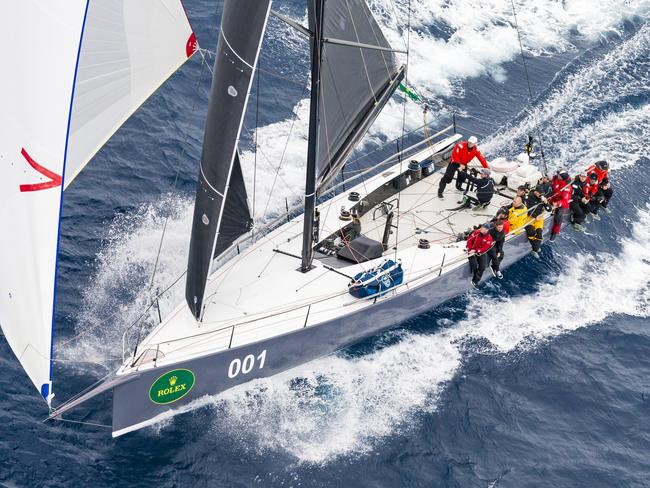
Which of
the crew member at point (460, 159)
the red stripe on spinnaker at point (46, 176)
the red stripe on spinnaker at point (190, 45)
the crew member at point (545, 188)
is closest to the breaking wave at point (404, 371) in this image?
the crew member at point (545, 188)

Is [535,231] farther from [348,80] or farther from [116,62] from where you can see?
[116,62]

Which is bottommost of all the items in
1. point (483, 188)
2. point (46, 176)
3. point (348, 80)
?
point (483, 188)

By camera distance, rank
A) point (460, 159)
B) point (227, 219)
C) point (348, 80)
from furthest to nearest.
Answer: point (460, 159) → point (348, 80) → point (227, 219)

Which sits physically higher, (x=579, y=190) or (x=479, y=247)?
(x=579, y=190)

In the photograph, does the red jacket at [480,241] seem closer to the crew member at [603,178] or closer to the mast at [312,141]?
the mast at [312,141]

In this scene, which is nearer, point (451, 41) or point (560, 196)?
point (560, 196)

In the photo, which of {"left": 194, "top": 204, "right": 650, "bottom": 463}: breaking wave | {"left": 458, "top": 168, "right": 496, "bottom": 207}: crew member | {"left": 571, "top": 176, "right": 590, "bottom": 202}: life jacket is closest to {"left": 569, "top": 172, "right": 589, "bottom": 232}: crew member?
{"left": 571, "top": 176, "right": 590, "bottom": 202}: life jacket

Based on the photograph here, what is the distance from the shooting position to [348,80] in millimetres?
20844

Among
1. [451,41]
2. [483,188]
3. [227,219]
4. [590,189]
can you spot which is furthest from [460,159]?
[451,41]

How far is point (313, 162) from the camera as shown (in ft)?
62.6

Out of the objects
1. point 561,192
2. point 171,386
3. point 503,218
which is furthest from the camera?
point 561,192

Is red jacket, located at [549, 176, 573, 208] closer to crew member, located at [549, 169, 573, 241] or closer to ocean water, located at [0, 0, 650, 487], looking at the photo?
crew member, located at [549, 169, 573, 241]

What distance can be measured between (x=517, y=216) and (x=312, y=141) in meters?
6.74

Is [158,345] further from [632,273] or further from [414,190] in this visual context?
[632,273]
